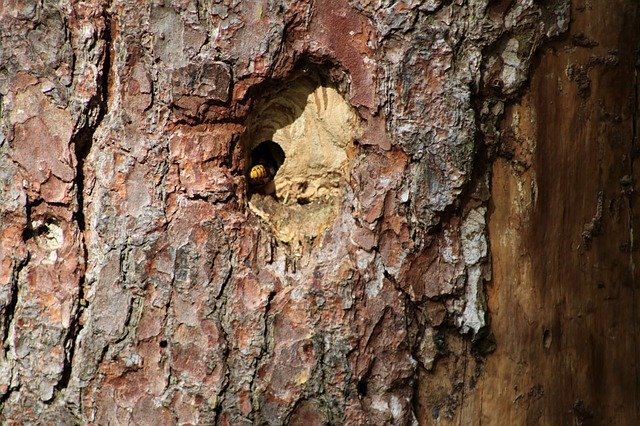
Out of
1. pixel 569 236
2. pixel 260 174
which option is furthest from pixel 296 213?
pixel 569 236

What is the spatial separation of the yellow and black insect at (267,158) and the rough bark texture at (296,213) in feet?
0.31

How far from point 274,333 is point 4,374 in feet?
2.06

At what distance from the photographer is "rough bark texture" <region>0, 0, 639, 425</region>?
1.43 metres

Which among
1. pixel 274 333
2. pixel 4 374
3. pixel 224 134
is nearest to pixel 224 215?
pixel 224 134

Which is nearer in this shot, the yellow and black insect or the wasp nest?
the wasp nest

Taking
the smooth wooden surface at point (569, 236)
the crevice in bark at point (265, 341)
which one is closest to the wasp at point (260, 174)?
the crevice in bark at point (265, 341)

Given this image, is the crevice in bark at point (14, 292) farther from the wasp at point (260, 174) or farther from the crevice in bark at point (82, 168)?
the wasp at point (260, 174)

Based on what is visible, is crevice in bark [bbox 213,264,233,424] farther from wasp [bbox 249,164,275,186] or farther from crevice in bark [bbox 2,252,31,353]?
crevice in bark [bbox 2,252,31,353]

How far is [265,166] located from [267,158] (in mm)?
29

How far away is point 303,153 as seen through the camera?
1.57 m

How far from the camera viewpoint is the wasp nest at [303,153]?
4.99 feet

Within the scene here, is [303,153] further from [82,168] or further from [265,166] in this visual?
[82,168]

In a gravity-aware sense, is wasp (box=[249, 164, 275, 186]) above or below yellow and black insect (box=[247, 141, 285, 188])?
below

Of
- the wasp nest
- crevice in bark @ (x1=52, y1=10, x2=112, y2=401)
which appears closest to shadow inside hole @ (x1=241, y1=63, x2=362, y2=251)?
the wasp nest
